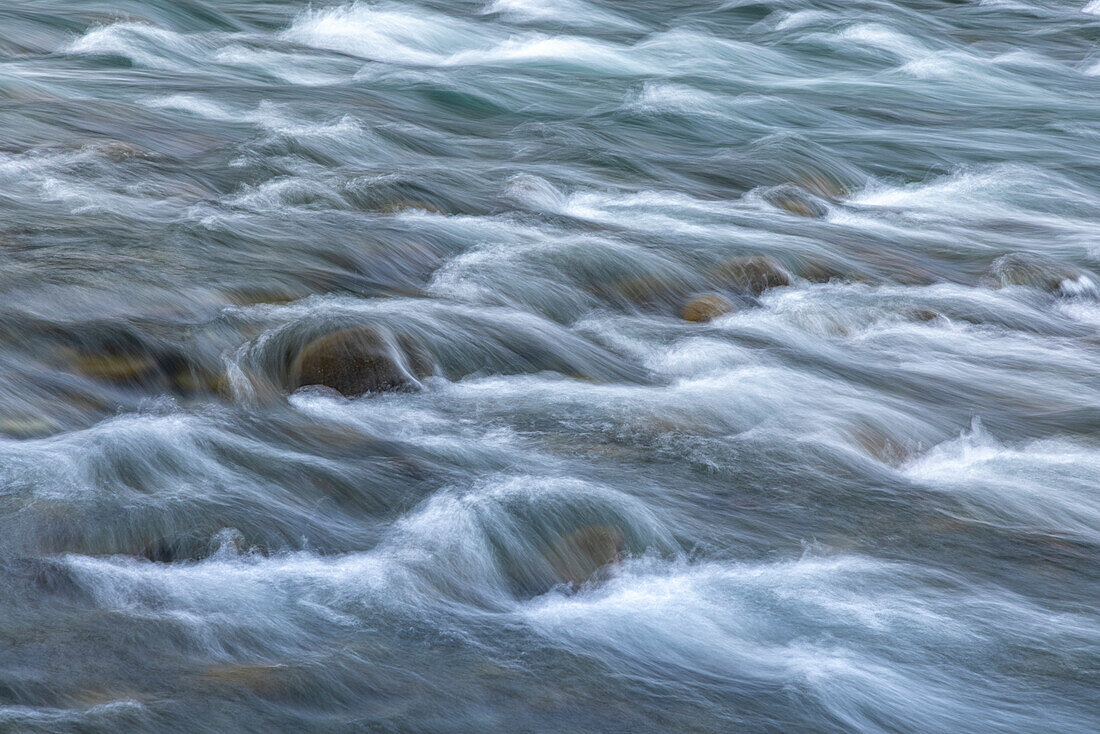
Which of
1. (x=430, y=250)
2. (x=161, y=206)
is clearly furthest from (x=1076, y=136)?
(x=161, y=206)

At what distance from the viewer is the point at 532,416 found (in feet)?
18.3

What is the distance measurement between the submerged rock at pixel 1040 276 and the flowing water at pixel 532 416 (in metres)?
0.03

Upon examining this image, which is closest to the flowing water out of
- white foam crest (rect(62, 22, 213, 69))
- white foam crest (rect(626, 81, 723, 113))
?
white foam crest (rect(626, 81, 723, 113))

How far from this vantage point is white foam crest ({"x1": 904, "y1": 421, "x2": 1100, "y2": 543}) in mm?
4969

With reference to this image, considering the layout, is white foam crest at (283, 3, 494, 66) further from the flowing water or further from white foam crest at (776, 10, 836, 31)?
white foam crest at (776, 10, 836, 31)

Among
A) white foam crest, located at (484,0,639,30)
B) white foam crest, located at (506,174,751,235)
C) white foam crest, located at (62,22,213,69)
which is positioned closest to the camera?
white foam crest, located at (506,174,751,235)

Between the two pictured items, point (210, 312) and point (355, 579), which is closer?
point (355, 579)

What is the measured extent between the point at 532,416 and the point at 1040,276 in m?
3.99

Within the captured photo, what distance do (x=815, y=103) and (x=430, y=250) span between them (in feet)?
20.4

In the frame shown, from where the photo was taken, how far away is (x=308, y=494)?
15.5ft

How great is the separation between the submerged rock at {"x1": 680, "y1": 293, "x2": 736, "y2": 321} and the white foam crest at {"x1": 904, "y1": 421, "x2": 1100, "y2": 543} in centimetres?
173

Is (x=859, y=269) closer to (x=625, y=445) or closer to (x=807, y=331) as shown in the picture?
(x=807, y=331)

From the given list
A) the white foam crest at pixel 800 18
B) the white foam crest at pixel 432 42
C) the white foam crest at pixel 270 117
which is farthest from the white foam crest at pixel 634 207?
the white foam crest at pixel 800 18

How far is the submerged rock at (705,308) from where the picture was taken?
7.09 m
